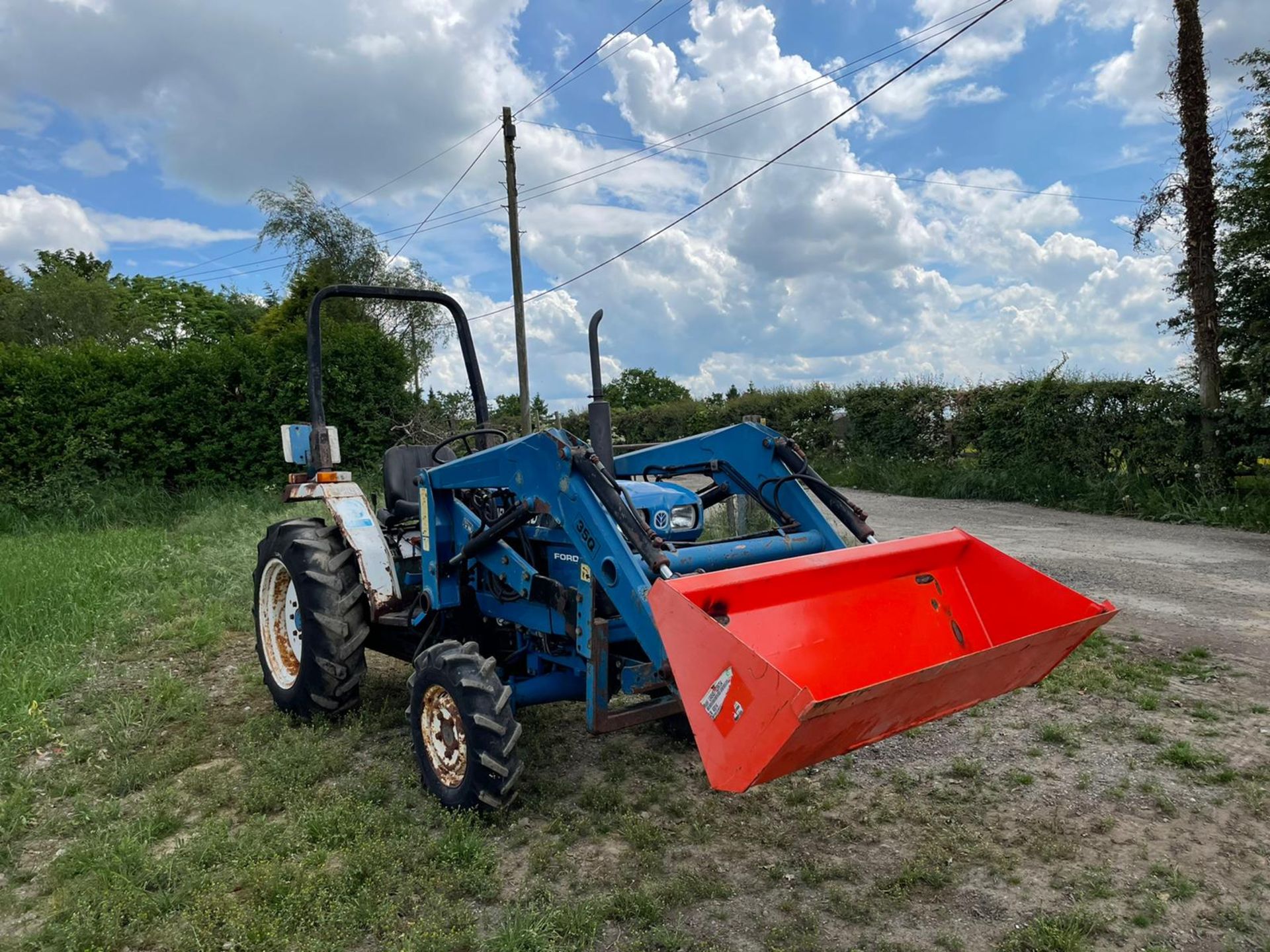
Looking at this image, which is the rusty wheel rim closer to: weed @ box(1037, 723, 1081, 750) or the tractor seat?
the tractor seat

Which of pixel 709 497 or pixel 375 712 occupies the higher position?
pixel 709 497

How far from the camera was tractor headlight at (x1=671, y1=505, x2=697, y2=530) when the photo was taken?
12.9ft

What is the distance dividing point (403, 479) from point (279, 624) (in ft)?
3.55

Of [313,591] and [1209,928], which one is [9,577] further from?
[1209,928]

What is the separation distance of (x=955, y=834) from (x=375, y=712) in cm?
300

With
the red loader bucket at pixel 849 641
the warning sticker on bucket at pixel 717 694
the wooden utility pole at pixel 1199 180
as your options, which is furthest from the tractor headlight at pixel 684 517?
the wooden utility pole at pixel 1199 180

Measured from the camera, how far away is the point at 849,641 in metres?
3.21

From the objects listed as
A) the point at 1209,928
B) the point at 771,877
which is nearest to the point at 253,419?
the point at 771,877

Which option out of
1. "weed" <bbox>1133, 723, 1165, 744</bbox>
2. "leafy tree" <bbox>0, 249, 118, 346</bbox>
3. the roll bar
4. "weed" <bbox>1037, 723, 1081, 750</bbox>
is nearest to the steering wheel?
the roll bar

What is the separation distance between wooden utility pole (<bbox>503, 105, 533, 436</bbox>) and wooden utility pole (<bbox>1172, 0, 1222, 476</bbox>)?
10697mm

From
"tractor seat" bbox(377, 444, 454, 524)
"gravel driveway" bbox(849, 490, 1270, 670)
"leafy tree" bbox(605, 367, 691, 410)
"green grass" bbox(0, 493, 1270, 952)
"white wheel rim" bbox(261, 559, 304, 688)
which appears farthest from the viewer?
"leafy tree" bbox(605, 367, 691, 410)

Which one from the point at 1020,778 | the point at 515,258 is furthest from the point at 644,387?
the point at 1020,778

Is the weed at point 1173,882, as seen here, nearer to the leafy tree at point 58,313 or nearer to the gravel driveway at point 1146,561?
the gravel driveway at point 1146,561

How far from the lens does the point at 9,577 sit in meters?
7.81
